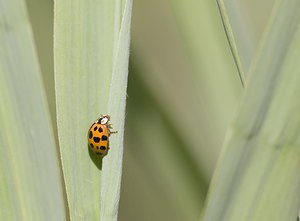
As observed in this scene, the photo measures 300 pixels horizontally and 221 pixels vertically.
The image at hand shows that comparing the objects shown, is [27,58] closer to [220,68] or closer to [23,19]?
[23,19]

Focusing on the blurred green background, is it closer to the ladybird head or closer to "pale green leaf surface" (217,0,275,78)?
"pale green leaf surface" (217,0,275,78)

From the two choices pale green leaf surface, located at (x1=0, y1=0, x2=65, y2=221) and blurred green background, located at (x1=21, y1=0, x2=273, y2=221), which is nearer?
pale green leaf surface, located at (x1=0, y1=0, x2=65, y2=221)

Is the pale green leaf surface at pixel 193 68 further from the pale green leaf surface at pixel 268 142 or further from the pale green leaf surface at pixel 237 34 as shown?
the pale green leaf surface at pixel 268 142

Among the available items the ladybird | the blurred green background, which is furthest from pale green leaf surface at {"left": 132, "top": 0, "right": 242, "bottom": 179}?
the ladybird

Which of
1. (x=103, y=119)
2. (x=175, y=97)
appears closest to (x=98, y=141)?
(x=103, y=119)

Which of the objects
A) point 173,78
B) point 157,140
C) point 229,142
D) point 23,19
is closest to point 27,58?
point 23,19

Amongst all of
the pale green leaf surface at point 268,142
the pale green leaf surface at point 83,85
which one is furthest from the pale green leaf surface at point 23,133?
the pale green leaf surface at point 268,142
